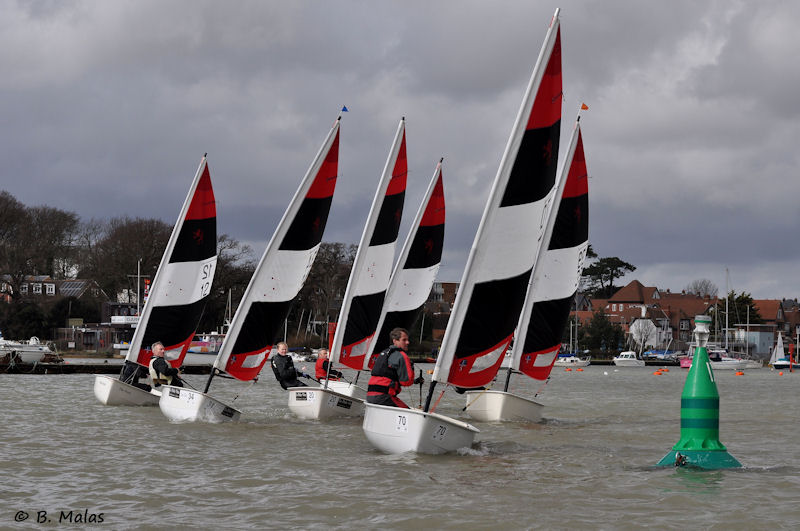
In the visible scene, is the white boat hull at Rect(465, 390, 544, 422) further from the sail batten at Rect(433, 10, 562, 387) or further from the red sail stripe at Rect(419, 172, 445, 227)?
the red sail stripe at Rect(419, 172, 445, 227)

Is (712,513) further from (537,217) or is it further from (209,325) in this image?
(209,325)

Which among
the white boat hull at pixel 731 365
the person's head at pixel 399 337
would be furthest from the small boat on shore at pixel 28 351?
the white boat hull at pixel 731 365

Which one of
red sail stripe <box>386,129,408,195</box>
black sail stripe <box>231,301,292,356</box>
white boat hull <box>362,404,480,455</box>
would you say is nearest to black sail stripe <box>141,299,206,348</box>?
black sail stripe <box>231,301,292,356</box>

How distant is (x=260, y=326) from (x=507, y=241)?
22.7 feet

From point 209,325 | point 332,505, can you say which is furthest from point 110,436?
Answer: point 209,325

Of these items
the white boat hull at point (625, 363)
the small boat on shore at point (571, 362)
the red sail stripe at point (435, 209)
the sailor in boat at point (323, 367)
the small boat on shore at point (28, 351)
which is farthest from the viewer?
the white boat hull at point (625, 363)

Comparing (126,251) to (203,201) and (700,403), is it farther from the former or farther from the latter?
(700,403)

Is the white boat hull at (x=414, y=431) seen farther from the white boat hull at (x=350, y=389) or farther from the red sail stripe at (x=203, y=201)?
the red sail stripe at (x=203, y=201)

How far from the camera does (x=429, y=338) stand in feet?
324

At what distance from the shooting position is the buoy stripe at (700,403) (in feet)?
36.8

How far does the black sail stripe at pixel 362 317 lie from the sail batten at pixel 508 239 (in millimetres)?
7337

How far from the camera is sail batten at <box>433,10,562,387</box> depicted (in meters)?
13.9

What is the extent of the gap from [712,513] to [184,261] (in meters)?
15.9

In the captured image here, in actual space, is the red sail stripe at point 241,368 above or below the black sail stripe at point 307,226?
below
